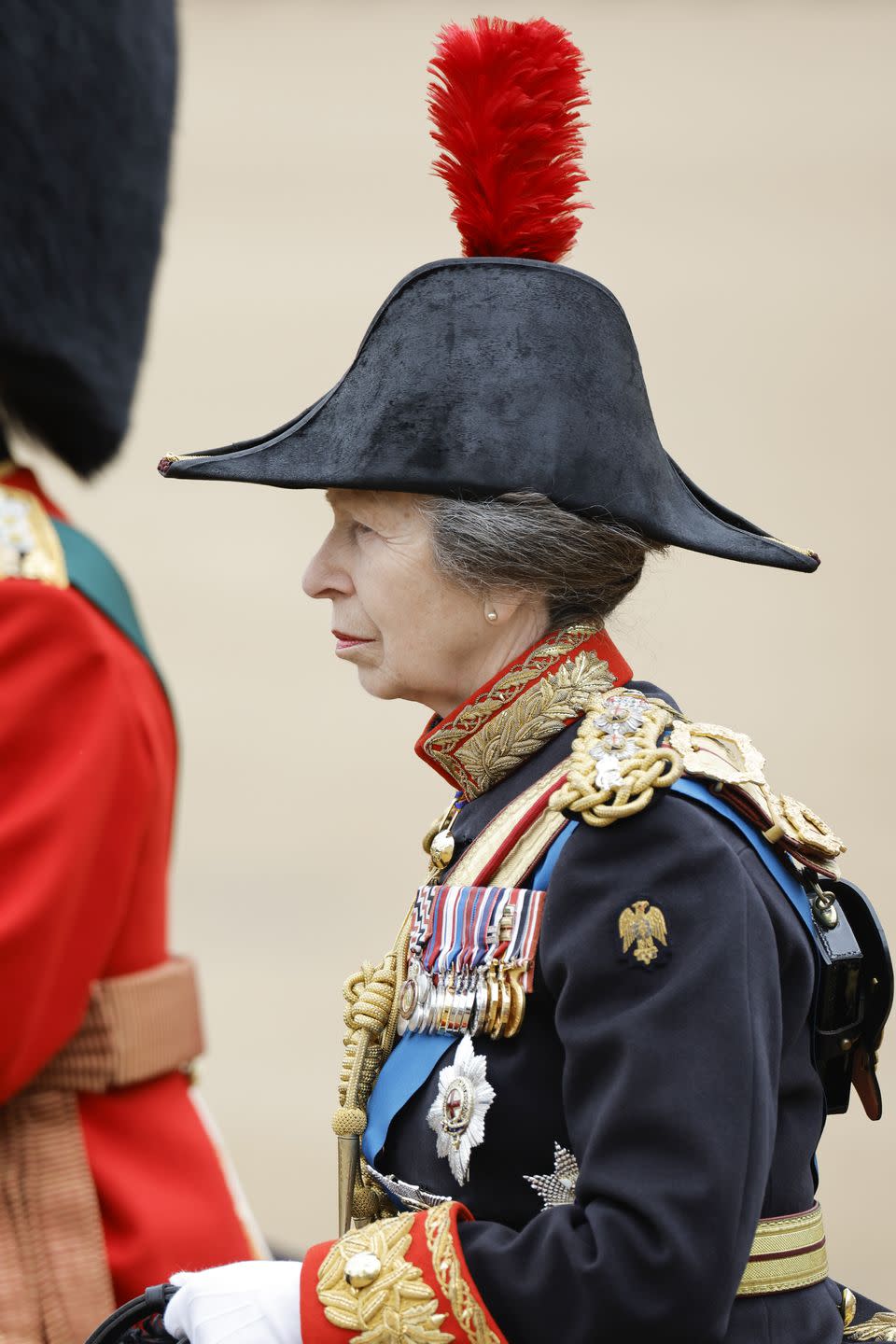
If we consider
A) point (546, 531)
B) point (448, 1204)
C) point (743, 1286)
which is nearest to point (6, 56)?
point (546, 531)

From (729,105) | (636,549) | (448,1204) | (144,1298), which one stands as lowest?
(144,1298)

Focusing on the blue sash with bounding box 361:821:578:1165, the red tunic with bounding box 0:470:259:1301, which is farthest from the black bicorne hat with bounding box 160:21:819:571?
the blue sash with bounding box 361:821:578:1165

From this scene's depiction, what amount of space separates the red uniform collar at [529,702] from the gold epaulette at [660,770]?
0.17ft

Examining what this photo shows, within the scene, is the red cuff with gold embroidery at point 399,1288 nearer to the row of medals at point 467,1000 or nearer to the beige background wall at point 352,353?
the row of medals at point 467,1000

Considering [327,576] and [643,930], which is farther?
[327,576]

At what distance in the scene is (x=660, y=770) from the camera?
1.83 m

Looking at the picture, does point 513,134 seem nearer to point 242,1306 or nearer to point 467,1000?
point 467,1000

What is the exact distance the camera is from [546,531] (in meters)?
2.03

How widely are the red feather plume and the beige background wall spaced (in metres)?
4.65

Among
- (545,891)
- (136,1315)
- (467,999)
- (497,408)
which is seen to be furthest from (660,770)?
(136,1315)

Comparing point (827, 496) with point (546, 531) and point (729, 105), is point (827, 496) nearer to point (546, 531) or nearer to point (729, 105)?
point (729, 105)

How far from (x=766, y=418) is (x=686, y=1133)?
19.5 feet

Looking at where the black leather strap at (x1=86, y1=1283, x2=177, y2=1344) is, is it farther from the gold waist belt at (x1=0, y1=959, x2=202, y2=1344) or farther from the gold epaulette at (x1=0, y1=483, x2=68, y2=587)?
the gold epaulette at (x1=0, y1=483, x2=68, y2=587)

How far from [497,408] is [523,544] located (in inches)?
6.1
